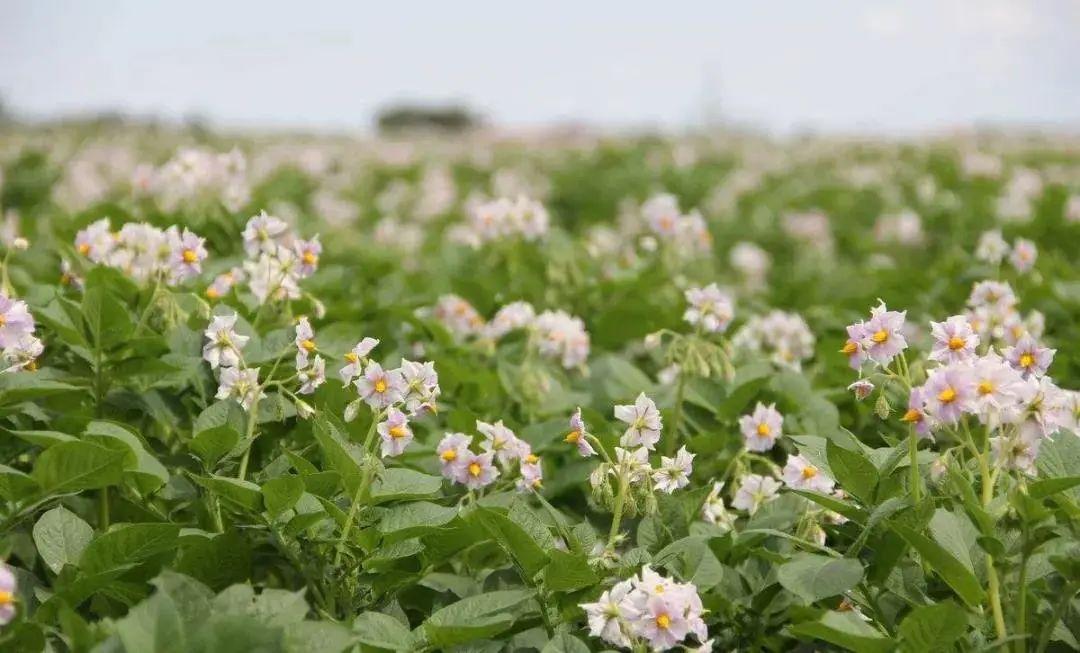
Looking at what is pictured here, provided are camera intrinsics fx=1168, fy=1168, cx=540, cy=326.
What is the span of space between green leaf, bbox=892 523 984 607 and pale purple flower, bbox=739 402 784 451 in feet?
2.52

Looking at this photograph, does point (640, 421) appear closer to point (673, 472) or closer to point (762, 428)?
point (673, 472)

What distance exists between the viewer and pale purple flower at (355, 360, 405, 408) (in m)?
2.27

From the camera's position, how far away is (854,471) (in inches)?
84.7

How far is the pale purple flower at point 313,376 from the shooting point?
240cm

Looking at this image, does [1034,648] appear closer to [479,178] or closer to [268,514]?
[268,514]

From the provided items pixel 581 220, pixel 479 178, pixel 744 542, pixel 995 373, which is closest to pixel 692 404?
pixel 744 542

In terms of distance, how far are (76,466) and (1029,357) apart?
5.96 feet

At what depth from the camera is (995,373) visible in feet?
6.56

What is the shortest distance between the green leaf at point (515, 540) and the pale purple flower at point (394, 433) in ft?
0.69

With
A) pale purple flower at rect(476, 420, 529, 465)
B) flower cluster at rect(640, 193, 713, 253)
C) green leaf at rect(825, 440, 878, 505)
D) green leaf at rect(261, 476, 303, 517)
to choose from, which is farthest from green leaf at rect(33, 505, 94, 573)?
flower cluster at rect(640, 193, 713, 253)

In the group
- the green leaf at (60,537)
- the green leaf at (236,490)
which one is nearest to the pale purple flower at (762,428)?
the green leaf at (236,490)

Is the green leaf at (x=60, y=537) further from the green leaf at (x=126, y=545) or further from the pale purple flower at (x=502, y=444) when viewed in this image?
the pale purple flower at (x=502, y=444)

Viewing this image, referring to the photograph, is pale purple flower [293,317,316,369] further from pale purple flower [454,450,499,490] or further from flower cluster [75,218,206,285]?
flower cluster [75,218,206,285]

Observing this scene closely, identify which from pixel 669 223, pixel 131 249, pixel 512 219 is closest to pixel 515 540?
pixel 131 249
